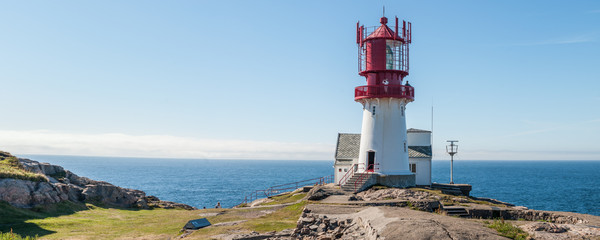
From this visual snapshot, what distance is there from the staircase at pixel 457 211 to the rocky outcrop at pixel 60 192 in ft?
73.6

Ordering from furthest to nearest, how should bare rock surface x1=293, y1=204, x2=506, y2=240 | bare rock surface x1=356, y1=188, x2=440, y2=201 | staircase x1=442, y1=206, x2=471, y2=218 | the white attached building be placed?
the white attached building → bare rock surface x1=356, y1=188, x2=440, y2=201 → staircase x1=442, y1=206, x2=471, y2=218 → bare rock surface x1=293, y1=204, x2=506, y2=240

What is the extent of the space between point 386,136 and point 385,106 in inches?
94.6

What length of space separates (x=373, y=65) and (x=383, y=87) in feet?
6.52

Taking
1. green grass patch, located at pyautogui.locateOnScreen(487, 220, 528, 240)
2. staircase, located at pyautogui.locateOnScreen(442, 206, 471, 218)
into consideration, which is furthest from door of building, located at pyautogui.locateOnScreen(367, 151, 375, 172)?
green grass patch, located at pyautogui.locateOnScreen(487, 220, 528, 240)

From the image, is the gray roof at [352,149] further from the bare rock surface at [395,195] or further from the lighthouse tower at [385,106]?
the bare rock surface at [395,195]

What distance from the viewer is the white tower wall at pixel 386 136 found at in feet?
118

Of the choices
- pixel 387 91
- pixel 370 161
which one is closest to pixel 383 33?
pixel 387 91

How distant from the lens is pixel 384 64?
3606cm

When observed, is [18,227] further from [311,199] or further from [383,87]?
[383,87]

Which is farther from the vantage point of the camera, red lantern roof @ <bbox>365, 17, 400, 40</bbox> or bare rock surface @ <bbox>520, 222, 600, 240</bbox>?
red lantern roof @ <bbox>365, 17, 400, 40</bbox>

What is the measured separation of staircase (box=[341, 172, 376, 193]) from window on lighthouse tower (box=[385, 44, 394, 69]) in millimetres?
8773

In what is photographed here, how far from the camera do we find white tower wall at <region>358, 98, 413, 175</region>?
118 ft

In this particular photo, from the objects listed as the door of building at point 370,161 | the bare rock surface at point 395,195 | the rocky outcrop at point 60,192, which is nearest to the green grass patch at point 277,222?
the bare rock surface at point 395,195

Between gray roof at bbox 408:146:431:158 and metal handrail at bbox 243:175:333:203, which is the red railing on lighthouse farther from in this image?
metal handrail at bbox 243:175:333:203
